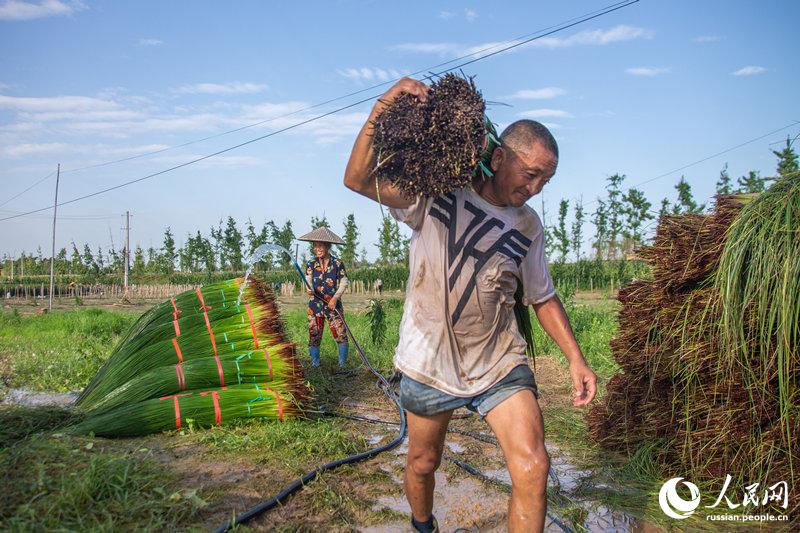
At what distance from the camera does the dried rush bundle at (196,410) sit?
479 centimetres

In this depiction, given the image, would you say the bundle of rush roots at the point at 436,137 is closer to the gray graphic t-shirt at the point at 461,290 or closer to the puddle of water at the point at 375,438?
the gray graphic t-shirt at the point at 461,290

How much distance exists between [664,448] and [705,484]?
0.41 m

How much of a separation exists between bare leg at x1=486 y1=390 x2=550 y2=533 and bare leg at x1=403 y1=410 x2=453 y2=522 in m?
0.28

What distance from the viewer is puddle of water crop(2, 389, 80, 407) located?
21.5ft

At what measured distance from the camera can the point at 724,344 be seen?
12.1ft

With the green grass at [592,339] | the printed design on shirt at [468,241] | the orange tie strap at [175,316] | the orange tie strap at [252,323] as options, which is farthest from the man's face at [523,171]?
A: the green grass at [592,339]

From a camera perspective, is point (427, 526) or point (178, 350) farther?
point (178, 350)

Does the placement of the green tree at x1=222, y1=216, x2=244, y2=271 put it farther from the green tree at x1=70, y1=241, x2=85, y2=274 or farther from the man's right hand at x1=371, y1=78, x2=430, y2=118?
the man's right hand at x1=371, y1=78, x2=430, y2=118

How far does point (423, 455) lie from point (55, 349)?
8870mm

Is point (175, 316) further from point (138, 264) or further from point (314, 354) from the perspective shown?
point (138, 264)

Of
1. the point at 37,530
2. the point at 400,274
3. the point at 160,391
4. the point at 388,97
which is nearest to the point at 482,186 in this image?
the point at 388,97

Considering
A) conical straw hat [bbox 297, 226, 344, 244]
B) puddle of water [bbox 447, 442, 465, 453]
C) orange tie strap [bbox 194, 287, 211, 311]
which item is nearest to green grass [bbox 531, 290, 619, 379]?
puddle of water [bbox 447, 442, 465, 453]

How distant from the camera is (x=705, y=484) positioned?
3826 mm

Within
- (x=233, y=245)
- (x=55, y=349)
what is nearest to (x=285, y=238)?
(x=233, y=245)
